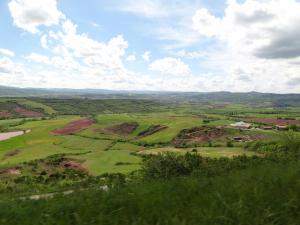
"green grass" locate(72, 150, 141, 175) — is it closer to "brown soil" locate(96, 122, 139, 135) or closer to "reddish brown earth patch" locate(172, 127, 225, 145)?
"reddish brown earth patch" locate(172, 127, 225, 145)

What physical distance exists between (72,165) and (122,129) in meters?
52.6

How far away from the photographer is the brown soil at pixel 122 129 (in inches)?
4636

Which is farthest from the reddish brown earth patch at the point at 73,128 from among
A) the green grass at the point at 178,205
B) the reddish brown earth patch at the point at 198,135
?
the green grass at the point at 178,205

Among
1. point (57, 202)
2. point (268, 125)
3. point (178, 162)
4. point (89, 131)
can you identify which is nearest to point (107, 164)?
point (178, 162)

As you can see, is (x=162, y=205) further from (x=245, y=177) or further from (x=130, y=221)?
(x=245, y=177)

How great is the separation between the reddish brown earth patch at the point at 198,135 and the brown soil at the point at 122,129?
20.0 m

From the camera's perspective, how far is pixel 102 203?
841cm

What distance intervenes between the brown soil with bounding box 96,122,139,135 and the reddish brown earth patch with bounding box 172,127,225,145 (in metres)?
20.0

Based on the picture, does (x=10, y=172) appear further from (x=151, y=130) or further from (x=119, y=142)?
(x=151, y=130)

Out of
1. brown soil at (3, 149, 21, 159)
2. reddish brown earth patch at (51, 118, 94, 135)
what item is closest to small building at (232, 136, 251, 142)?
reddish brown earth patch at (51, 118, 94, 135)

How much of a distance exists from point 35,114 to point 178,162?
547 feet

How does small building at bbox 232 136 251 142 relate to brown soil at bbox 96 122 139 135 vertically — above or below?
above

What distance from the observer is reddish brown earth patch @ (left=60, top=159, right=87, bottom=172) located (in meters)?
64.0

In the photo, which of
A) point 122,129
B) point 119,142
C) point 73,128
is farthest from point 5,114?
point 119,142
